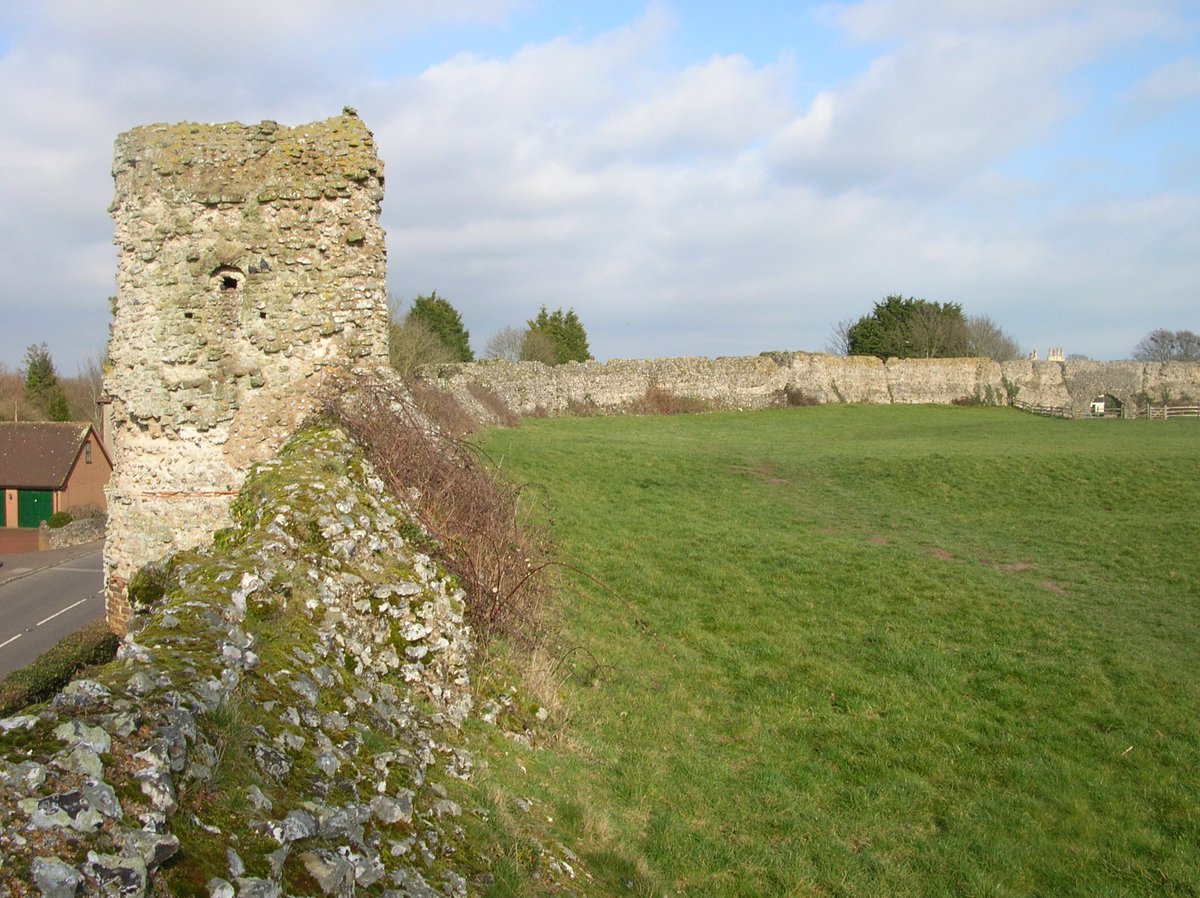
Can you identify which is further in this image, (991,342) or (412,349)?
(991,342)

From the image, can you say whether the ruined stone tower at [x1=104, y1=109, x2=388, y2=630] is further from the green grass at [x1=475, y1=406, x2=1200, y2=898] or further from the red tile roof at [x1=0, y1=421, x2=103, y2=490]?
the red tile roof at [x1=0, y1=421, x2=103, y2=490]

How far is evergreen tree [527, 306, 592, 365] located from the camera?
6062 centimetres

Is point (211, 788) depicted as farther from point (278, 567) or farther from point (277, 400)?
point (277, 400)

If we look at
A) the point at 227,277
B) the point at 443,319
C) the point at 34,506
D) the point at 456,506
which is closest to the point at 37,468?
the point at 34,506

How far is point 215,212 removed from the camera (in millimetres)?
8500

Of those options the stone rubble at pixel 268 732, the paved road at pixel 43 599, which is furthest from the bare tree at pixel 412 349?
the stone rubble at pixel 268 732

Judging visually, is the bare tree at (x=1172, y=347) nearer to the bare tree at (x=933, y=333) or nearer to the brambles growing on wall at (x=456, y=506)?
the bare tree at (x=933, y=333)

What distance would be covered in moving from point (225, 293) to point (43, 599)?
32.5 m

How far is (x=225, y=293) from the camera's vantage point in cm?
860

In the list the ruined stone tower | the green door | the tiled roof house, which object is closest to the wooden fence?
the ruined stone tower

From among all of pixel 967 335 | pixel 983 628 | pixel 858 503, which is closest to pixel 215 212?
pixel 983 628

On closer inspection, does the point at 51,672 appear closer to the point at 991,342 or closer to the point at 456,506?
the point at 456,506

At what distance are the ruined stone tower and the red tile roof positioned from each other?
1685 inches

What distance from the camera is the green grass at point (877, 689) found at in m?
5.68
